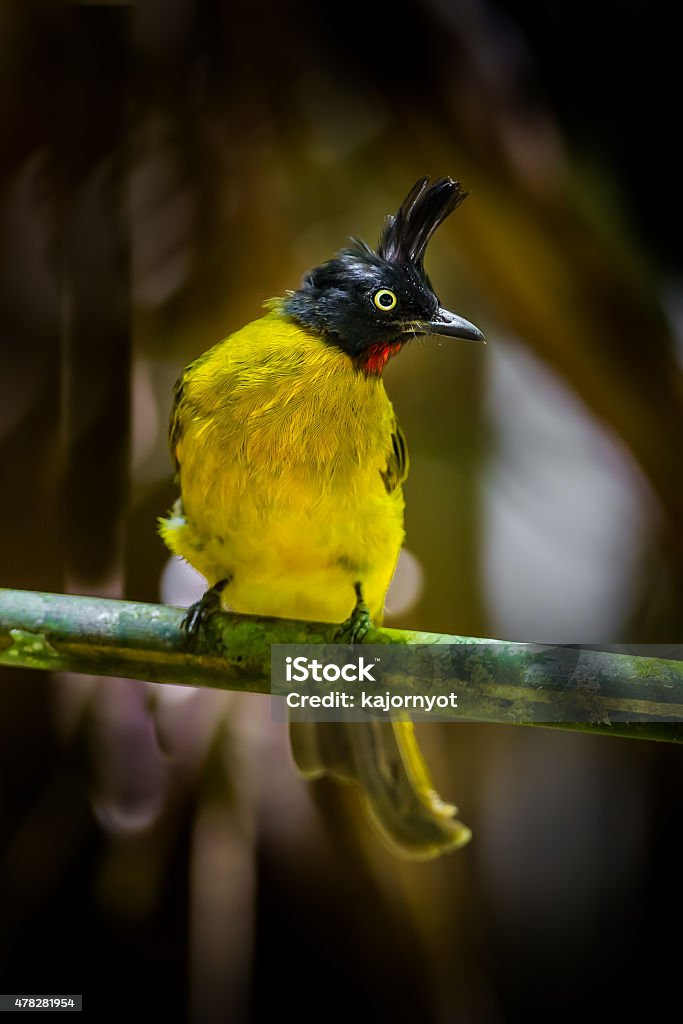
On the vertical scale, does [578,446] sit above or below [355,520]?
above

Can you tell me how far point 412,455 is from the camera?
1.50 metres

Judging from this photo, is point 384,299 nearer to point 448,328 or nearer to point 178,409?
point 448,328

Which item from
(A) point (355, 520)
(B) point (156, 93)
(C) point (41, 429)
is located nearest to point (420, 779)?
(A) point (355, 520)

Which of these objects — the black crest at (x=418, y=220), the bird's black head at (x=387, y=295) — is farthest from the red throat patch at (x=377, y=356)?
the black crest at (x=418, y=220)

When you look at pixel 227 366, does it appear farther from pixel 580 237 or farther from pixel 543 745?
pixel 543 745

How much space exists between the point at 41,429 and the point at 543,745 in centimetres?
104

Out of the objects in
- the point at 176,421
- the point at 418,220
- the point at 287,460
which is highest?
the point at 418,220

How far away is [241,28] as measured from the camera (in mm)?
1431

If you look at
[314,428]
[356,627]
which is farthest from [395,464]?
[356,627]

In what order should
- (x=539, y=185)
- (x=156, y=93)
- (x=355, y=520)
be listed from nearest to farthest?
(x=355, y=520), (x=539, y=185), (x=156, y=93)

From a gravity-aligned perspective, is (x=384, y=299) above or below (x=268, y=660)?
above

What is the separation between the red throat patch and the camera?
120 cm

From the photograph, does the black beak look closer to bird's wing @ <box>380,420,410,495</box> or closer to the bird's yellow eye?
the bird's yellow eye

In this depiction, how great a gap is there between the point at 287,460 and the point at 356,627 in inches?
9.7
